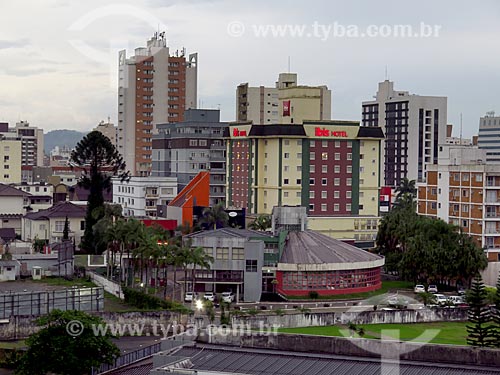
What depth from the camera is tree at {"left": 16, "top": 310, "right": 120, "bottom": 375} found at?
35.6m

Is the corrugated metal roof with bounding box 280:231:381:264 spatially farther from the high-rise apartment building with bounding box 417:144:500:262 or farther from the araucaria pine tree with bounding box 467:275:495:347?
the high-rise apartment building with bounding box 417:144:500:262

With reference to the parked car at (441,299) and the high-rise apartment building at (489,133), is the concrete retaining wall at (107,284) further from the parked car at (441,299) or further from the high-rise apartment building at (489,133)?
the high-rise apartment building at (489,133)

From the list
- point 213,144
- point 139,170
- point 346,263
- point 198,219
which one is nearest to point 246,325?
point 346,263

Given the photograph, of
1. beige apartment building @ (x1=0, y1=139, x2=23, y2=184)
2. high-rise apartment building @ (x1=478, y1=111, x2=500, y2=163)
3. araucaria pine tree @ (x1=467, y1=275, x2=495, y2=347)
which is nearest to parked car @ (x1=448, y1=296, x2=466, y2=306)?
araucaria pine tree @ (x1=467, y1=275, x2=495, y2=347)

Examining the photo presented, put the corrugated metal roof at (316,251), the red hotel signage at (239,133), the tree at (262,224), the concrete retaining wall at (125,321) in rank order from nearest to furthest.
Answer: the concrete retaining wall at (125,321) < the corrugated metal roof at (316,251) < the tree at (262,224) < the red hotel signage at (239,133)

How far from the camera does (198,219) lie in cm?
8475

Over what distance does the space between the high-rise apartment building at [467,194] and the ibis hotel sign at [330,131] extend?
10.6 m

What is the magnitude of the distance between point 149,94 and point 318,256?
81914 millimetres

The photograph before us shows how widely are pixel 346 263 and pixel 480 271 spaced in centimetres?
1118

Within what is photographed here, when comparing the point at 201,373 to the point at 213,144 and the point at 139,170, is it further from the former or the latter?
the point at 139,170

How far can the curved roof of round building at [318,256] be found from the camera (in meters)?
62.5

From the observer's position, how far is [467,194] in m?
81.1

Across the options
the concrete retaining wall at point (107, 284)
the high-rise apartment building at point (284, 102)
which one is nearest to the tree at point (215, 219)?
the concrete retaining wall at point (107, 284)

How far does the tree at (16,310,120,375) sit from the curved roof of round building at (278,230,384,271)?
27081 millimetres
